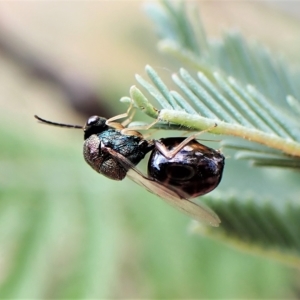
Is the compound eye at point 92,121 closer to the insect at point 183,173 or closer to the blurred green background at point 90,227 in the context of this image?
the insect at point 183,173

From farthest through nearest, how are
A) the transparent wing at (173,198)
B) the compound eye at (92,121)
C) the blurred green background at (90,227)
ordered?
the blurred green background at (90,227) → the compound eye at (92,121) → the transparent wing at (173,198)

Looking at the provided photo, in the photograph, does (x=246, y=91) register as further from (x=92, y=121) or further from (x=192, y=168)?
(x=92, y=121)

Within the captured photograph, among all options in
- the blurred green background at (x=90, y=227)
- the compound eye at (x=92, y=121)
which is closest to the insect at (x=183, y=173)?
the compound eye at (x=92, y=121)

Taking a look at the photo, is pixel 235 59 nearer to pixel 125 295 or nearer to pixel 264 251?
pixel 264 251

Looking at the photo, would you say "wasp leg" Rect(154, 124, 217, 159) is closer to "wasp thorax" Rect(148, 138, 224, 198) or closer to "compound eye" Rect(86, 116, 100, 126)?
"wasp thorax" Rect(148, 138, 224, 198)

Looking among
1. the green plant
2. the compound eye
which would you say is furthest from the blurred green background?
the compound eye
